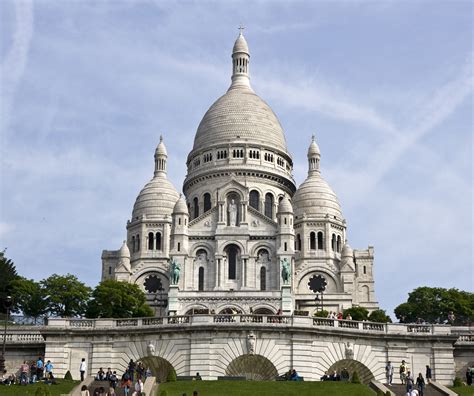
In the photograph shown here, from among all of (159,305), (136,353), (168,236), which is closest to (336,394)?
(136,353)

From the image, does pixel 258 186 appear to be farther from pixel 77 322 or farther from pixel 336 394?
pixel 336 394

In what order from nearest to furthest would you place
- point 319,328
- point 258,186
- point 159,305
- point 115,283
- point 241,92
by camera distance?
point 319,328 → point 115,283 → point 159,305 → point 258,186 → point 241,92

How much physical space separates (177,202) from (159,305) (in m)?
12.2

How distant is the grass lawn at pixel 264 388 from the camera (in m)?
42.0

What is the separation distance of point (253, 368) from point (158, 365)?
4.75 m

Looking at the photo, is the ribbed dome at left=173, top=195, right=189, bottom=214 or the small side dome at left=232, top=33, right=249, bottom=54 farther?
the small side dome at left=232, top=33, right=249, bottom=54

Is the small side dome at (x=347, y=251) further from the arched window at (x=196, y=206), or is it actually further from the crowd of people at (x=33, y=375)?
the crowd of people at (x=33, y=375)

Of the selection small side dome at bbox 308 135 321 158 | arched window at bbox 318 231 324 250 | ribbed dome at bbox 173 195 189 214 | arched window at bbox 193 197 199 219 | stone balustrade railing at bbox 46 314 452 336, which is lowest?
stone balustrade railing at bbox 46 314 452 336

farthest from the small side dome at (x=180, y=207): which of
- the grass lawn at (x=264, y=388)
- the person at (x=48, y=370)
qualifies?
the grass lawn at (x=264, y=388)

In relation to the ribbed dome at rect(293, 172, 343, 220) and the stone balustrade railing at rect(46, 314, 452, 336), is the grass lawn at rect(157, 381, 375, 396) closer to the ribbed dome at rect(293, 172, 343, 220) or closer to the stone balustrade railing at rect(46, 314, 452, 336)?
the stone balustrade railing at rect(46, 314, 452, 336)

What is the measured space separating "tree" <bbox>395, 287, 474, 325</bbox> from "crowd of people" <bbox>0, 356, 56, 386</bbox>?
45.1 m

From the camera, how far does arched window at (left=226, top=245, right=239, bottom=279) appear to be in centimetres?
10931

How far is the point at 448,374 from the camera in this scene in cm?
5062

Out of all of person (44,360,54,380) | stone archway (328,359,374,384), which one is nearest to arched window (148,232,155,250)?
person (44,360,54,380)
